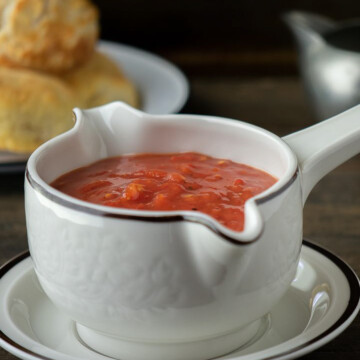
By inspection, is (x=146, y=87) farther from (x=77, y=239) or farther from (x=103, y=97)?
(x=77, y=239)

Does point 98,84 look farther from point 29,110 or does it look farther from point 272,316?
point 272,316

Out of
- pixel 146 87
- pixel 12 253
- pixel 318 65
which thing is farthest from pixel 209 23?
pixel 12 253

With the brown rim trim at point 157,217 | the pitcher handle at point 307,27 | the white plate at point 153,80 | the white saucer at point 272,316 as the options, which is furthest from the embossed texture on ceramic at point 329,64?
the brown rim trim at point 157,217

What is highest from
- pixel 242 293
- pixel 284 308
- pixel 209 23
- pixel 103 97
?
pixel 242 293

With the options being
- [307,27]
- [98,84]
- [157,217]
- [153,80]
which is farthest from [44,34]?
[157,217]

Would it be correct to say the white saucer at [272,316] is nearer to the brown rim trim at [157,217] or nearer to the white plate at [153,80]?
the brown rim trim at [157,217]

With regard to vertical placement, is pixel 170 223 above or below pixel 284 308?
above
